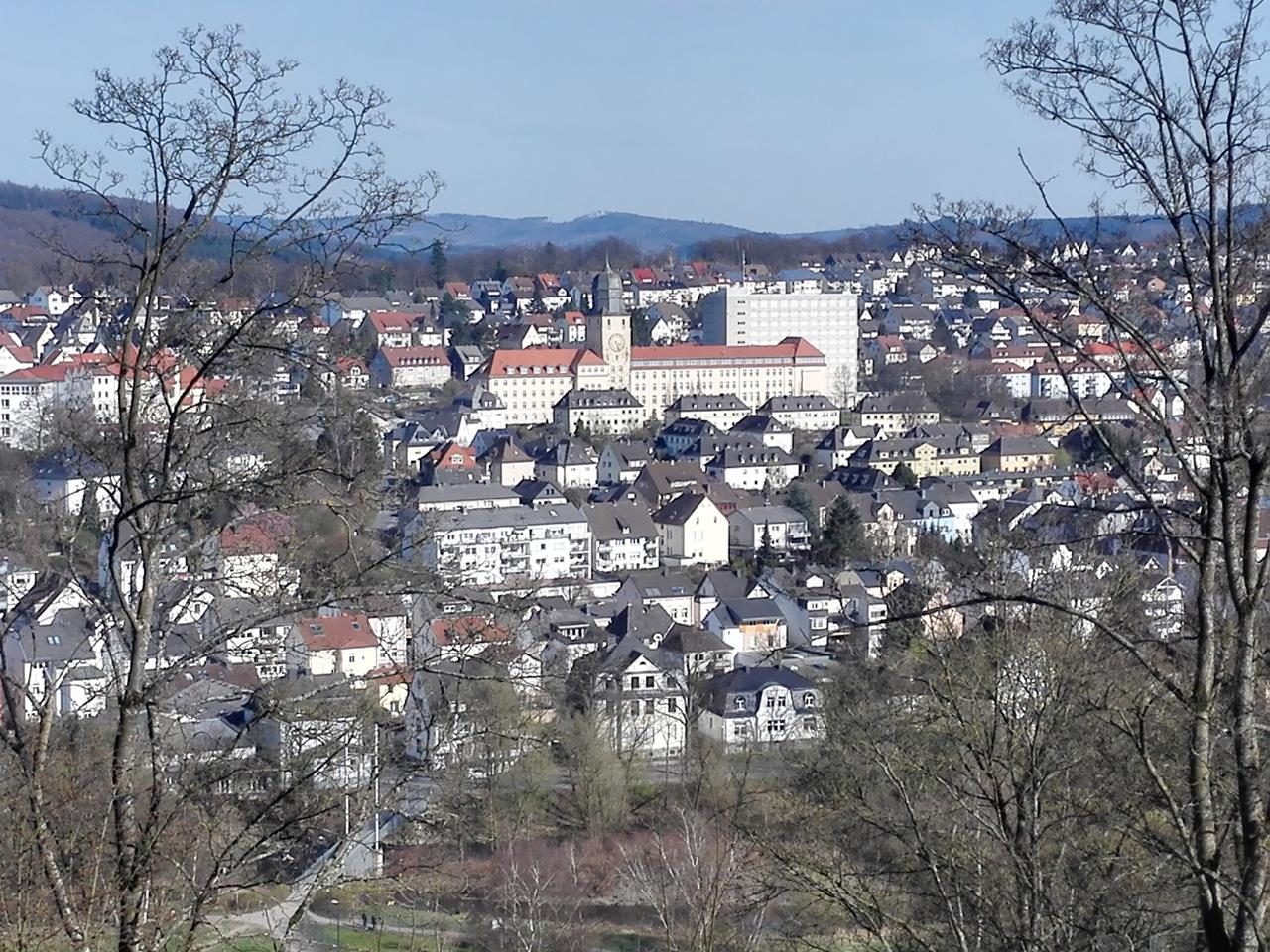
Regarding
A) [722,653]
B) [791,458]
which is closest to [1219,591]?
[722,653]

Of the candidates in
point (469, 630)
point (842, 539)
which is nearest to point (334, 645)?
point (469, 630)

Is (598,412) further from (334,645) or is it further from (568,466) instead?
(334,645)

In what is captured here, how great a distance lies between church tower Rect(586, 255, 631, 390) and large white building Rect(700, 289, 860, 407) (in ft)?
15.8

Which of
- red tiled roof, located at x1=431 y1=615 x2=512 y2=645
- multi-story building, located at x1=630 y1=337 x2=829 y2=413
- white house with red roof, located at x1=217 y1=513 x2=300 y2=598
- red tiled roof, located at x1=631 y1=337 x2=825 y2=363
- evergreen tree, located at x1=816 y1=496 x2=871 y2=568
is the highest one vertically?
white house with red roof, located at x1=217 y1=513 x2=300 y2=598

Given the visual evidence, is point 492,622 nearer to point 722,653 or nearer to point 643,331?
point 722,653

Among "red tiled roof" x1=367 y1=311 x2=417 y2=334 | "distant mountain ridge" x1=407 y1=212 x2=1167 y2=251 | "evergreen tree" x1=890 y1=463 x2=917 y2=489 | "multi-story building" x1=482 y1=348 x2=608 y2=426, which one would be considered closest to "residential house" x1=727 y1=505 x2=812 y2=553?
"evergreen tree" x1=890 y1=463 x2=917 y2=489

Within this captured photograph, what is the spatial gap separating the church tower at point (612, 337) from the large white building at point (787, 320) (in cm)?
482

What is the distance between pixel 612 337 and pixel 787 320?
265 inches

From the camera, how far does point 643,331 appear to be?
36.8 meters

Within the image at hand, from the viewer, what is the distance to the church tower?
→ 30203 mm

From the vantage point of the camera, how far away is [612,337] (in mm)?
30266

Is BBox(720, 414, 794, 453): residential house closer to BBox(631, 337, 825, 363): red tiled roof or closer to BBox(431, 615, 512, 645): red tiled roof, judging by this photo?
BBox(631, 337, 825, 363): red tiled roof

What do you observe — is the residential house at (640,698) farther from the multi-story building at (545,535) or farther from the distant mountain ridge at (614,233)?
the distant mountain ridge at (614,233)

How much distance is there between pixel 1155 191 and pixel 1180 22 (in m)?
0.22
